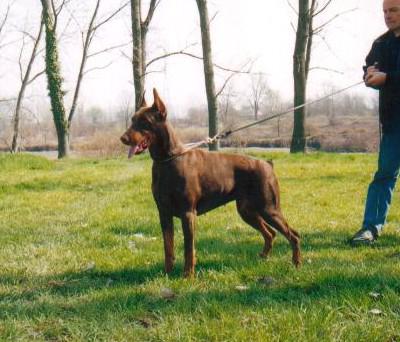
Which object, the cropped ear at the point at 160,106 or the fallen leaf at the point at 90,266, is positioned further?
the fallen leaf at the point at 90,266

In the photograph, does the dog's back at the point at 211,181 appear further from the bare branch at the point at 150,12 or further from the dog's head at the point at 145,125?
the bare branch at the point at 150,12

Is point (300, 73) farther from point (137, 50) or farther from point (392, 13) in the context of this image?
point (392, 13)

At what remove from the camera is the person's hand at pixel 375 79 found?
5152 mm

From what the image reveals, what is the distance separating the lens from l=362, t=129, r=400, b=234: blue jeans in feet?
18.6

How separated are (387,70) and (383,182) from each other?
131 cm

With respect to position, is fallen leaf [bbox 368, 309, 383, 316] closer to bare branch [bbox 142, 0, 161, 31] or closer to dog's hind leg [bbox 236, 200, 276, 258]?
dog's hind leg [bbox 236, 200, 276, 258]

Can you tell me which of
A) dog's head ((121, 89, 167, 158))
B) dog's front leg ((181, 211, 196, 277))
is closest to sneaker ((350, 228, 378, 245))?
dog's front leg ((181, 211, 196, 277))

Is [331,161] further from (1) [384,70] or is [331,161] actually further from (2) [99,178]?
(1) [384,70]

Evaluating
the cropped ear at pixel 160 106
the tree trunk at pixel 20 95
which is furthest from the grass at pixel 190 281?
the tree trunk at pixel 20 95

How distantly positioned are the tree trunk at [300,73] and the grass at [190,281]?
33.3 ft

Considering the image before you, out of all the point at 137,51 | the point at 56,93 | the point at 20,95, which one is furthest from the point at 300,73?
the point at 20,95

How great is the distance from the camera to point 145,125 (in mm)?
4426

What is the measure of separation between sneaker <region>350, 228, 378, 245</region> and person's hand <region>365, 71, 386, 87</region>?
67.3 inches

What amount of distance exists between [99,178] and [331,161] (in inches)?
288
